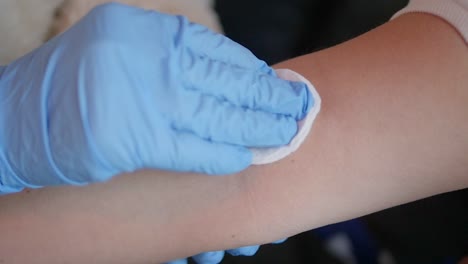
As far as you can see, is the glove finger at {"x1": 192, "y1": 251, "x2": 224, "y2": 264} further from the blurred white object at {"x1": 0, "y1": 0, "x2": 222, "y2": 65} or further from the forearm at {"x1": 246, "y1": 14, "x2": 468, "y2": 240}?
the blurred white object at {"x1": 0, "y1": 0, "x2": 222, "y2": 65}

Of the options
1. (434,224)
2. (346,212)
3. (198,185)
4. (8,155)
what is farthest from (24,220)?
(434,224)

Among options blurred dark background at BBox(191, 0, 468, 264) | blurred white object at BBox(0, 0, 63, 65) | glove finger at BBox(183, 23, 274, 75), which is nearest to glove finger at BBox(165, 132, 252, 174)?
glove finger at BBox(183, 23, 274, 75)

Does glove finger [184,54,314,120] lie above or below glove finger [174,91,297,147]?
above

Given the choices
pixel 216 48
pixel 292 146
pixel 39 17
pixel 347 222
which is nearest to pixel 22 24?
pixel 39 17

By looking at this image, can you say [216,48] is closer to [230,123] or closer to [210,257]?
[230,123]

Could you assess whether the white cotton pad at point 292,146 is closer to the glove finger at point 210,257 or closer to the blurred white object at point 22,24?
the glove finger at point 210,257

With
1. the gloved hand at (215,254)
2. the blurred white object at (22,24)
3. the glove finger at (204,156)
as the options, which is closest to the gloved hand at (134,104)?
the glove finger at (204,156)
